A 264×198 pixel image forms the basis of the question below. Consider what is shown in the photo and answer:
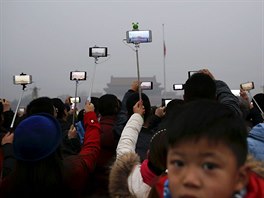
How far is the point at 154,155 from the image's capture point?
5.81ft

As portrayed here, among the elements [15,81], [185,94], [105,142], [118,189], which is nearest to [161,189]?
[118,189]

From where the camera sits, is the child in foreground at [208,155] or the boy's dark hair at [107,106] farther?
the boy's dark hair at [107,106]

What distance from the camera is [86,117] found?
9.27 feet

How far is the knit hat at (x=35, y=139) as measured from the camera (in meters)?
1.85

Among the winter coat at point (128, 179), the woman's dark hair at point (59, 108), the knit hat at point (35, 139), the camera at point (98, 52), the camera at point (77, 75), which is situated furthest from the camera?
the camera at point (77, 75)

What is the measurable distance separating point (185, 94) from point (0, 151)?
4.06 feet

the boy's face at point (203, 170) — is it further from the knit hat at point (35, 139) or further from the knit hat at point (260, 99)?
the knit hat at point (260, 99)

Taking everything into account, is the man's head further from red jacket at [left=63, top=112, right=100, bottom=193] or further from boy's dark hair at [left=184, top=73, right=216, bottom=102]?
boy's dark hair at [left=184, top=73, right=216, bottom=102]

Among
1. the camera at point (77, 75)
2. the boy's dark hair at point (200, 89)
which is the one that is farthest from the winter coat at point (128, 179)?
the camera at point (77, 75)

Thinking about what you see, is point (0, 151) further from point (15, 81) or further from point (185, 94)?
point (15, 81)

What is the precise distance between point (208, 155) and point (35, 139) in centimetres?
102

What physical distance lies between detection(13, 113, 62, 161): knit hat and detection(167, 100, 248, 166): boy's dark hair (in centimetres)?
86

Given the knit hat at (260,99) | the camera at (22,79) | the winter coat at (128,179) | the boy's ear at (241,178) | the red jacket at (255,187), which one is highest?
the camera at (22,79)

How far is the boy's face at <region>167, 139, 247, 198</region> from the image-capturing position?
1.10 m
